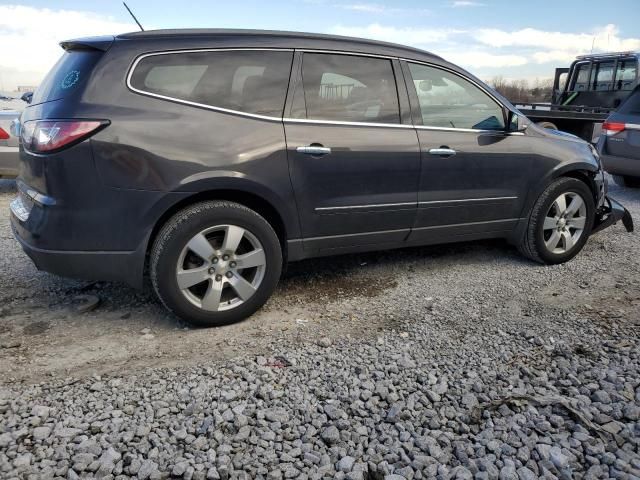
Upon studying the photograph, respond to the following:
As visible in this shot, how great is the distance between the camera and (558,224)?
4.46m

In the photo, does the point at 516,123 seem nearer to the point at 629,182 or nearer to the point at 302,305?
the point at 302,305

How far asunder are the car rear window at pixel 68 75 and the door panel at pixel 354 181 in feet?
3.91

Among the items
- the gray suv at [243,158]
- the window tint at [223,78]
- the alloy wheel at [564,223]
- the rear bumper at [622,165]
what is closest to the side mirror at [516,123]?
the gray suv at [243,158]

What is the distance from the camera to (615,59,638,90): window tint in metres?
10.8

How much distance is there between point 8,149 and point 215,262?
205 inches

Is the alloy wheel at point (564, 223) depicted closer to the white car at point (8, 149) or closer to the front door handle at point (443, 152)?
the front door handle at point (443, 152)

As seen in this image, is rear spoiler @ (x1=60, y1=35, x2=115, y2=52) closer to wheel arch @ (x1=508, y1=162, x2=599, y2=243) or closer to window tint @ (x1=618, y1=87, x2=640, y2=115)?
wheel arch @ (x1=508, y1=162, x2=599, y2=243)

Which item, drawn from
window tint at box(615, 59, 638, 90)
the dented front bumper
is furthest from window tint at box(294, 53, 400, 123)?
window tint at box(615, 59, 638, 90)

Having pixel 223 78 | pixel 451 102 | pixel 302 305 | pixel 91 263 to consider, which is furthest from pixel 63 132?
pixel 451 102

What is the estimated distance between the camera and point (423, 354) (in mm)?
2920

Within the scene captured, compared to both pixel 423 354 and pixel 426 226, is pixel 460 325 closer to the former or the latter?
pixel 423 354

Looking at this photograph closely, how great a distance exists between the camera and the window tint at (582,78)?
12.1 metres

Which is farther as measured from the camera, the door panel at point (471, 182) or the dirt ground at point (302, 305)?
the door panel at point (471, 182)

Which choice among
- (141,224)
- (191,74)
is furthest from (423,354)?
(191,74)
